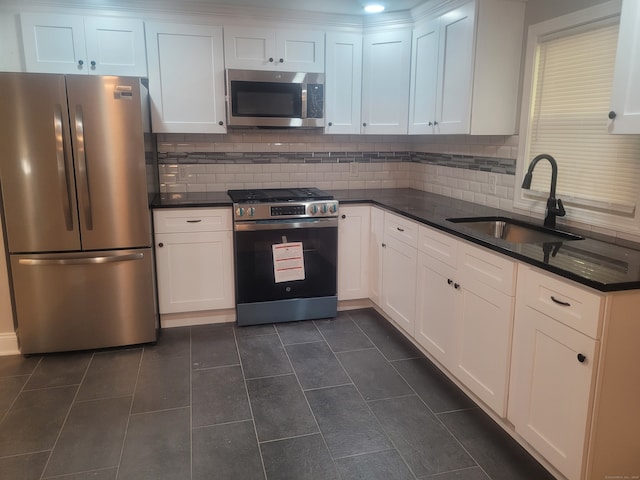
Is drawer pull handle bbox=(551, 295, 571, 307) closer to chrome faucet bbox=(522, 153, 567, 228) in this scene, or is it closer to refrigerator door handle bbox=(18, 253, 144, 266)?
chrome faucet bbox=(522, 153, 567, 228)

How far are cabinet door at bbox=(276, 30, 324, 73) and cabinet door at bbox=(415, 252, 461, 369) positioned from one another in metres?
1.82

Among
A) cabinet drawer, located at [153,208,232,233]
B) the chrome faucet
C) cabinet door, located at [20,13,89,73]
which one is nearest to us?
the chrome faucet

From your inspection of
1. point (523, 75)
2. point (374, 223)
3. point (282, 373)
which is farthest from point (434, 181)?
point (282, 373)

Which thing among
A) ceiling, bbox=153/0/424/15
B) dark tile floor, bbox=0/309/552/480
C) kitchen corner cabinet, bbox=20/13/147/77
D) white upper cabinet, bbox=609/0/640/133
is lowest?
dark tile floor, bbox=0/309/552/480

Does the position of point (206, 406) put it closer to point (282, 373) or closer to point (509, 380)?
point (282, 373)

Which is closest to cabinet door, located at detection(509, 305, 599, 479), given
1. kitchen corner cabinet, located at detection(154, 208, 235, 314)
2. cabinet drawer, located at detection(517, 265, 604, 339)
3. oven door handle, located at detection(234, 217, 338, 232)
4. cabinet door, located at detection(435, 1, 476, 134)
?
cabinet drawer, located at detection(517, 265, 604, 339)

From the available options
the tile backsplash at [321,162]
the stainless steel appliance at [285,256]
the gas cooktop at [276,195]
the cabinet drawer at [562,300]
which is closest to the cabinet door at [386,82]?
the tile backsplash at [321,162]

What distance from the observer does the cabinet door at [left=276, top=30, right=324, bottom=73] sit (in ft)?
12.3

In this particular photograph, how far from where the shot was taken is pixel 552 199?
8.73ft

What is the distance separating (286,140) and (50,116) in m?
1.86

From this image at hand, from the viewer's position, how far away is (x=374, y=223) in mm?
3787

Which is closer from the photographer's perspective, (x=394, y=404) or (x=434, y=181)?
(x=394, y=404)

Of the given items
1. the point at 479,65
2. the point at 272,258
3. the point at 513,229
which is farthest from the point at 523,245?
the point at 272,258

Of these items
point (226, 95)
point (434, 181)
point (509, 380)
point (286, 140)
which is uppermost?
point (226, 95)
